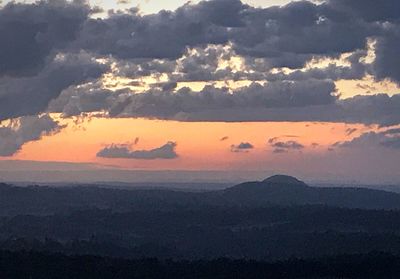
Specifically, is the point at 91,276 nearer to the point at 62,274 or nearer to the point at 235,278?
the point at 62,274

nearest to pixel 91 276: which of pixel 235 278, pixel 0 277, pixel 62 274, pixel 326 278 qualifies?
pixel 62 274

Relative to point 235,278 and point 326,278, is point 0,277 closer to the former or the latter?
point 235,278

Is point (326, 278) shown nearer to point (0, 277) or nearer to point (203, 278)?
point (203, 278)

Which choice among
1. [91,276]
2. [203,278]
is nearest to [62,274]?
[91,276]

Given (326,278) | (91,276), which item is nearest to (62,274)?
(91,276)

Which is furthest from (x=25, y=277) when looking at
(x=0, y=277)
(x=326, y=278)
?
(x=326, y=278)

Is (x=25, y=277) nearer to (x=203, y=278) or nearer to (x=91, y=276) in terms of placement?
(x=91, y=276)
